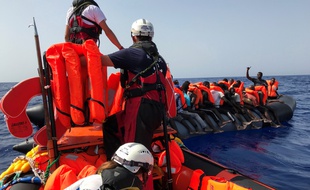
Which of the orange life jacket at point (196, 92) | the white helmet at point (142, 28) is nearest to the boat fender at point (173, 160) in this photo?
the white helmet at point (142, 28)

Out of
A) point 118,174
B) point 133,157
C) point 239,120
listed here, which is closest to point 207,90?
point 239,120

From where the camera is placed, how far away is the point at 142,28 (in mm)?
3008

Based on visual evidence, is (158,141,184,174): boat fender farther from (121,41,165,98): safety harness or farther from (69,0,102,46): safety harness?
(69,0,102,46): safety harness

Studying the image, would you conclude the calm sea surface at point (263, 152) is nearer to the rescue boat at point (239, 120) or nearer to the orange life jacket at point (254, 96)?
the rescue boat at point (239, 120)

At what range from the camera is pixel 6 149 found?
8125 millimetres

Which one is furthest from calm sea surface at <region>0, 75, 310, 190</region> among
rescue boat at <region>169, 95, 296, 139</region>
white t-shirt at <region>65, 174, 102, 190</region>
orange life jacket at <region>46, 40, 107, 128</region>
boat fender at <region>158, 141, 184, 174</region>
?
white t-shirt at <region>65, 174, 102, 190</region>

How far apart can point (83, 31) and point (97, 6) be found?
1.15 feet

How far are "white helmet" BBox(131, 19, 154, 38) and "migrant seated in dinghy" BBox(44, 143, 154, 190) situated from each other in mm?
1409

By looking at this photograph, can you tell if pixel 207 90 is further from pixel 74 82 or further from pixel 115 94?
pixel 74 82

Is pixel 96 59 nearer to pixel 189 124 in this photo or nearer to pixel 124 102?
pixel 124 102

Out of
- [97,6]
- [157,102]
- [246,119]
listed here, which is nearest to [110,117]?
[157,102]

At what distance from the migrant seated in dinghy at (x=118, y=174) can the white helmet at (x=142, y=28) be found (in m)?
1.41

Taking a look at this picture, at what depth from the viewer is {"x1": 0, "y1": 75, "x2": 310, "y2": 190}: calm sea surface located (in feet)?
19.1

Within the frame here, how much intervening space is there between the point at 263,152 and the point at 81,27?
6291 millimetres
